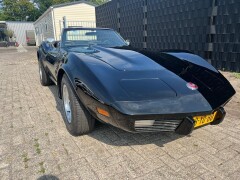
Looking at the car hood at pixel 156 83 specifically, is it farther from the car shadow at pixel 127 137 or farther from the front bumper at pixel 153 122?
the car shadow at pixel 127 137

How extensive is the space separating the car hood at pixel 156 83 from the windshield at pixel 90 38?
1.08m

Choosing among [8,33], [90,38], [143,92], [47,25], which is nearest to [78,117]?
[143,92]

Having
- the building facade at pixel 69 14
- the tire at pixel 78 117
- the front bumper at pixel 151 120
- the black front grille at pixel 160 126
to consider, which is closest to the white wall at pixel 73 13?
the building facade at pixel 69 14

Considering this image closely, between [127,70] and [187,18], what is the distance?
5370 millimetres

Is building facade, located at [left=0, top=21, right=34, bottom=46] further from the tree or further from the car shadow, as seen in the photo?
the car shadow

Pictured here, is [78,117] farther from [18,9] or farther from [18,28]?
[18,9]

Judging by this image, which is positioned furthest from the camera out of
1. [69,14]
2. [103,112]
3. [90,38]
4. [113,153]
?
[69,14]

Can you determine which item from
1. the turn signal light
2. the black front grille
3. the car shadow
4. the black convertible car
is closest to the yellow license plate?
the black convertible car

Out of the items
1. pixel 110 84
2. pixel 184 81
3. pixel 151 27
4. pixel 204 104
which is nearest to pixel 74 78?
pixel 110 84

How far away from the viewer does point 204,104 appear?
2.15 metres

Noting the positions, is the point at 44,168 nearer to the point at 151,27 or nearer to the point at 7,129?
the point at 7,129

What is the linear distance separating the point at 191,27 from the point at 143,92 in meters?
5.46

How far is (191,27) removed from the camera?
677cm

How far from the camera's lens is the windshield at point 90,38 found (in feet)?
12.5
